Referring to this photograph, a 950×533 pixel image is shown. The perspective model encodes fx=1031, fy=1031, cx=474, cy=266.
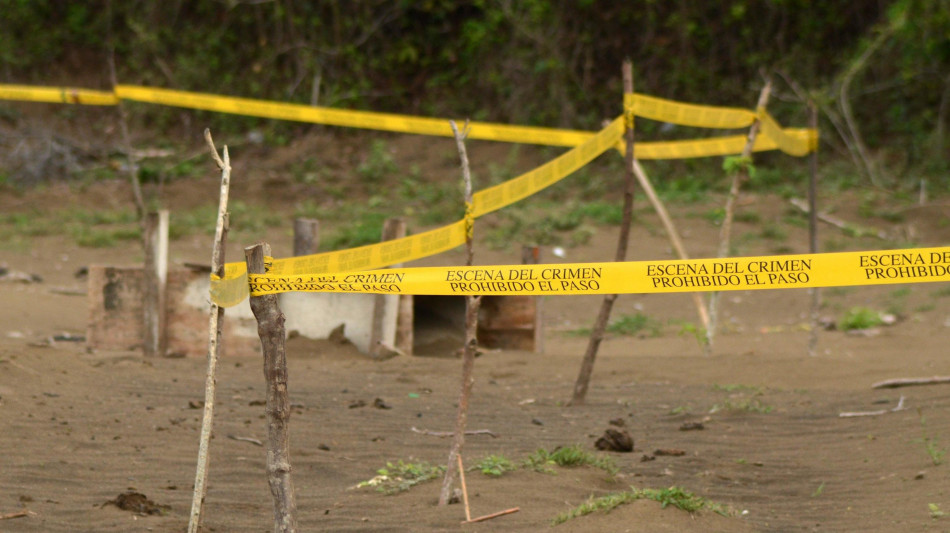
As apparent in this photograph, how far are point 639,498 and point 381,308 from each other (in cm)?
369

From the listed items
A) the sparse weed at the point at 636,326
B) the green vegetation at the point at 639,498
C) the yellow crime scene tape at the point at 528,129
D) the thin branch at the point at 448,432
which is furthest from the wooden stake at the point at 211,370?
the sparse weed at the point at 636,326

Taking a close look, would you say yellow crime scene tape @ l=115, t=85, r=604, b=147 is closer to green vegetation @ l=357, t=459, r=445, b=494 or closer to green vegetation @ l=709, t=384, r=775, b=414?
green vegetation @ l=709, t=384, r=775, b=414

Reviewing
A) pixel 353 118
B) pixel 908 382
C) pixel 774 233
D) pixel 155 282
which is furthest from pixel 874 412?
pixel 353 118

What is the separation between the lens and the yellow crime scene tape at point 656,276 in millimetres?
3807

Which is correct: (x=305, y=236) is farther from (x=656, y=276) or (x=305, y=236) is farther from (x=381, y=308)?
(x=656, y=276)

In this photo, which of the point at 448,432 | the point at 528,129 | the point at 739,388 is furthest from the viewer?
the point at 528,129

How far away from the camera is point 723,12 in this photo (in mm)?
16016

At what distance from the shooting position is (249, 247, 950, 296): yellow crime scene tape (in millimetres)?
3807

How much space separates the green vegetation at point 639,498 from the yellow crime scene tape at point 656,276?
0.85 meters

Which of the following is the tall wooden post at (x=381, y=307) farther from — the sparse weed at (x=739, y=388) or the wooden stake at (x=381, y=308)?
the sparse weed at (x=739, y=388)

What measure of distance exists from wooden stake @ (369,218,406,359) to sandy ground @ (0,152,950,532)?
13 centimetres

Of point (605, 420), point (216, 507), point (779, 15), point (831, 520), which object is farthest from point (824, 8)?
point (216, 507)

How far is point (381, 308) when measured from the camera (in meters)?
7.55

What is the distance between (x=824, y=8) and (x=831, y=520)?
512 inches
